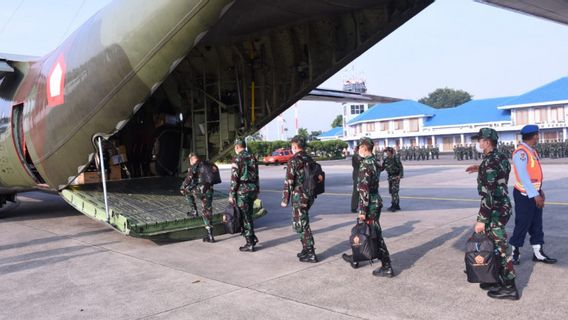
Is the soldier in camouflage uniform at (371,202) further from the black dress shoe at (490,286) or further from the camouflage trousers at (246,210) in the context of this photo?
the camouflage trousers at (246,210)

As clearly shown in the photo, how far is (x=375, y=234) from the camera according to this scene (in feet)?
17.8

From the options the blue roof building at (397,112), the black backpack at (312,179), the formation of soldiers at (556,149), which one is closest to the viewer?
the black backpack at (312,179)

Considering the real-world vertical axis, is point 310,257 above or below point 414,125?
below

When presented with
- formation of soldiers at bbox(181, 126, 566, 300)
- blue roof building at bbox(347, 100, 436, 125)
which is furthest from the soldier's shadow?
blue roof building at bbox(347, 100, 436, 125)

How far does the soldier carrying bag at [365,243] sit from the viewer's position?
17.5 feet

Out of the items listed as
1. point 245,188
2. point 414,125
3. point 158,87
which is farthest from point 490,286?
point 414,125

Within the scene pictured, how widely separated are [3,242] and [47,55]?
144 inches

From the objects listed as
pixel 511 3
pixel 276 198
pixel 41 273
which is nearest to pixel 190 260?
pixel 41 273

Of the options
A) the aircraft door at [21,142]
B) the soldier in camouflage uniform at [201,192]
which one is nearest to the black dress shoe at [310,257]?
the soldier in camouflage uniform at [201,192]

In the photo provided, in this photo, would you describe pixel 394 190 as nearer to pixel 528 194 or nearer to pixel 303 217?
pixel 303 217

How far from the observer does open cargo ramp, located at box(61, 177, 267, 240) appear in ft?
24.6

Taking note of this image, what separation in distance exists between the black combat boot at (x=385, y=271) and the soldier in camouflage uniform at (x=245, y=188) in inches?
88.6

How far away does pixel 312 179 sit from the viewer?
244 inches

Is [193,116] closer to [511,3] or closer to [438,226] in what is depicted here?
[438,226]
